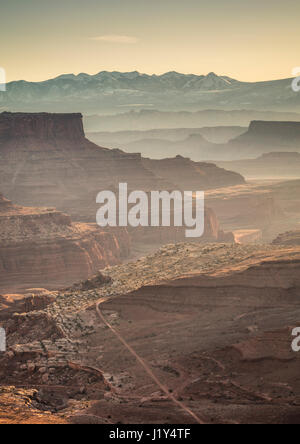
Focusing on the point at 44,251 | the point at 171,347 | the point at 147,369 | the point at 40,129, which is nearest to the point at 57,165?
the point at 40,129

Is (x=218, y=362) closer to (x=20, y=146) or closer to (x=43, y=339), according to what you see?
(x=43, y=339)

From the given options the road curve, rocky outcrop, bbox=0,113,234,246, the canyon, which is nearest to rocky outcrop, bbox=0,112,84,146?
rocky outcrop, bbox=0,113,234,246

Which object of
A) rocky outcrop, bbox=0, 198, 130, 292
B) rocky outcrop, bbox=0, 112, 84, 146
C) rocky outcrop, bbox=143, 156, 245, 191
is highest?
rocky outcrop, bbox=0, 112, 84, 146

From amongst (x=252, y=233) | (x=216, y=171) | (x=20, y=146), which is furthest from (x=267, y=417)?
(x=216, y=171)

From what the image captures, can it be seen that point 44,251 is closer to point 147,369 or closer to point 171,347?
point 171,347

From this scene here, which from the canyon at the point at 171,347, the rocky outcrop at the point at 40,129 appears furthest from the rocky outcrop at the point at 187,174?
the canyon at the point at 171,347

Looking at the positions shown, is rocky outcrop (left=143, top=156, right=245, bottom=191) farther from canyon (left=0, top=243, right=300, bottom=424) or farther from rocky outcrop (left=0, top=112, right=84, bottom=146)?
canyon (left=0, top=243, right=300, bottom=424)

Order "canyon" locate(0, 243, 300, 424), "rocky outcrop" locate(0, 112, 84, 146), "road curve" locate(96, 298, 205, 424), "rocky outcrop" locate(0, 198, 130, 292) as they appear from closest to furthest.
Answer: "road curve" locate(96, 298, 205, 424) < "canyon" locate(0, 243, 300, 424) < "rocky outcrop" locate(0, 198, 130, 292) < "rocky outcrop" locate(0, 112, 84, 146)

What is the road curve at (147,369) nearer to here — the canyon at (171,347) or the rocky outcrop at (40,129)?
the canyon at (171,347)

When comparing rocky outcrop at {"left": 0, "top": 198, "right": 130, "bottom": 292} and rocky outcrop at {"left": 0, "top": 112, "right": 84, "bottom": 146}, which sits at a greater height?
rocky outcrop at {"left": 0, "top": 112, "right": 84, "bottom": 146}
